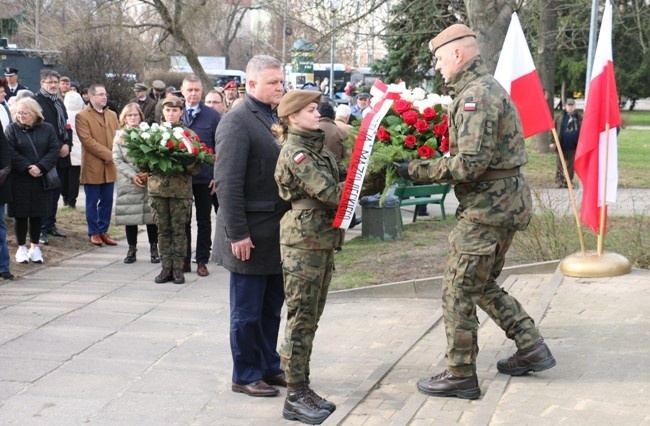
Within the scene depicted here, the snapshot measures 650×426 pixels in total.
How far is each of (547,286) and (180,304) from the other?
133 inches

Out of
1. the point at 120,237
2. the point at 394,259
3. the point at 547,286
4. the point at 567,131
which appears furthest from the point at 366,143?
the point at 567,131

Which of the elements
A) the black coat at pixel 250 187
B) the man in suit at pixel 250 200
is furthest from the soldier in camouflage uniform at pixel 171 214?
the black coat at pixel 250 187

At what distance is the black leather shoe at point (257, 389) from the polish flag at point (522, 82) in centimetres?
333

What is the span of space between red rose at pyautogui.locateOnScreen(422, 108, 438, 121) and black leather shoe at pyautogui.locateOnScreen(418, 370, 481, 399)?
150 cm

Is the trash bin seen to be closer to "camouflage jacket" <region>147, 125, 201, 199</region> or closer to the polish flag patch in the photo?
"camouflage jacket" <region>147, 125, 201, 199</region>

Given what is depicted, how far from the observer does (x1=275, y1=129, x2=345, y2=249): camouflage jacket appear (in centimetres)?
564

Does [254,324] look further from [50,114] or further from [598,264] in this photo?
[50,114]

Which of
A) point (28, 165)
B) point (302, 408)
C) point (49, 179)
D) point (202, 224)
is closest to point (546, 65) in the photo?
point (202, 224)

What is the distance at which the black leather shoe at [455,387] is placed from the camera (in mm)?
5852

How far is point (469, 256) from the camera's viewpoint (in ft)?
18.7

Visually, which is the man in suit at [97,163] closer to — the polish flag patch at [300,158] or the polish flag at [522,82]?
the polish flag at [522,82]

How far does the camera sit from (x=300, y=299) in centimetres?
582

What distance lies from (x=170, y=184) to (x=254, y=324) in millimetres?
4346

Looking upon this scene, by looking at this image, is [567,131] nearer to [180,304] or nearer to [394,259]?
[394,259]
